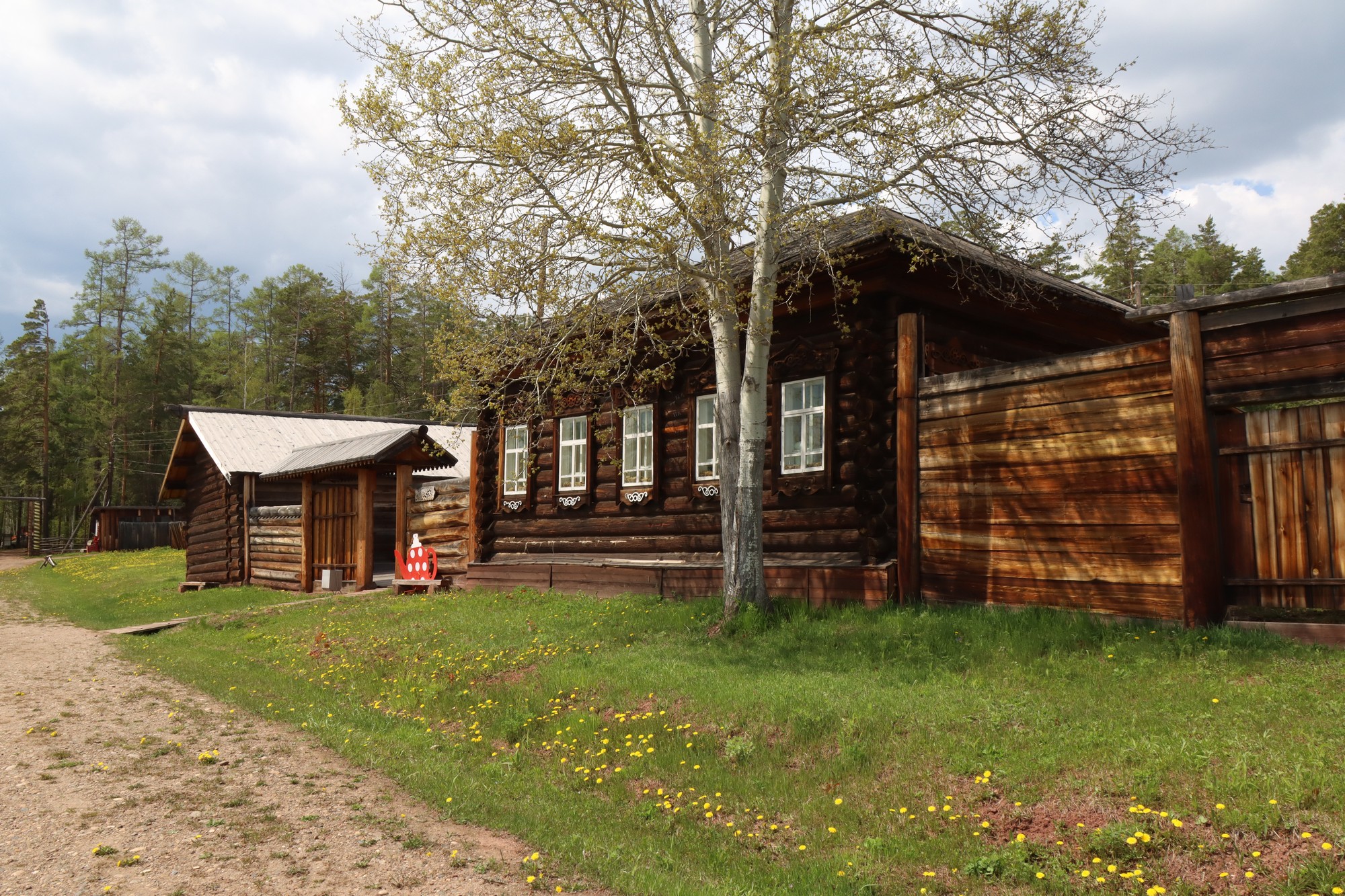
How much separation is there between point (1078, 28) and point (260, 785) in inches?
395

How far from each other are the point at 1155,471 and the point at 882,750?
403 cm

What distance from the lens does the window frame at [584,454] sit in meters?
15.5

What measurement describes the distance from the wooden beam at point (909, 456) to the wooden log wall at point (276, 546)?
15670mm

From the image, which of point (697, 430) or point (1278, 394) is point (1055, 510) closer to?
point (1278, 394)

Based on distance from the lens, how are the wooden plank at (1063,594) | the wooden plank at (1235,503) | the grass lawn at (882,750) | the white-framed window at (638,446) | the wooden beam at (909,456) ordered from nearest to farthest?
the grass lawn at (882,750), the wooden plank at (1235,503), the wooden plank at (1063,594), the wooden beam at (909,456), the white-framed window at (638,446)

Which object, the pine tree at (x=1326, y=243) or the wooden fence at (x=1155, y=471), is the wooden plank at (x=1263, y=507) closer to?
the wooden fence at (x=1155, y=471)

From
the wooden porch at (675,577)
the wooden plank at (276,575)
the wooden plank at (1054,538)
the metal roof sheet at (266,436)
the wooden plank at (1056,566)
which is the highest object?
the metal roof sheet at (266,436)

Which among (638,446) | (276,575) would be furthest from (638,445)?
(276,575)

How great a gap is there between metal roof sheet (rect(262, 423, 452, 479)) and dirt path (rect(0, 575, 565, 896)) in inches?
385

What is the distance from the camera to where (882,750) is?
19.3ft

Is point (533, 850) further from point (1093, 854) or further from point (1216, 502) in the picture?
point (1216, 502)

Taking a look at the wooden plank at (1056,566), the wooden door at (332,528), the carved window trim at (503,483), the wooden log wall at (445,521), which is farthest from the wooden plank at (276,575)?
the wooden plank at (1056,566)

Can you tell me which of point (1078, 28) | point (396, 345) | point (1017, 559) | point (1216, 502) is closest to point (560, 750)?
point (1017, 559)

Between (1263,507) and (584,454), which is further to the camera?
(584,454)
